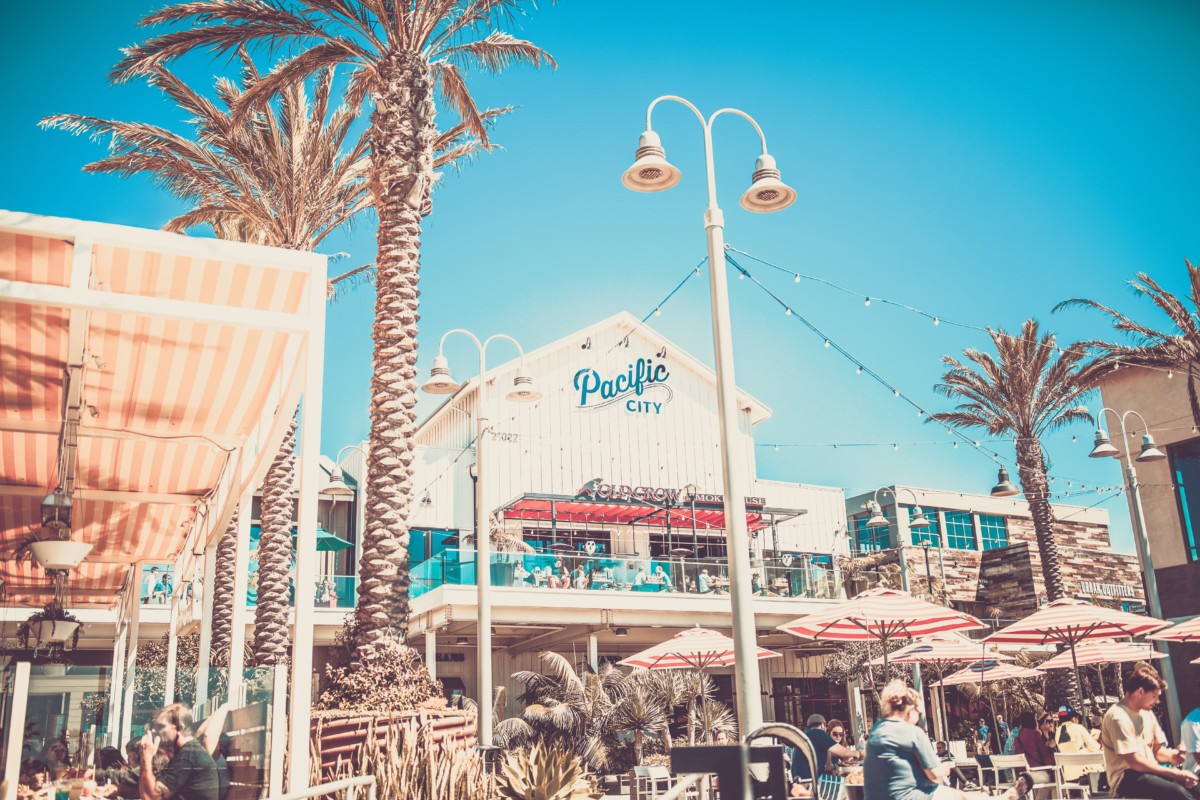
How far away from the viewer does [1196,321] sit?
25656 millimetres

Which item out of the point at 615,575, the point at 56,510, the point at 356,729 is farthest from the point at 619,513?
the point at 56,510

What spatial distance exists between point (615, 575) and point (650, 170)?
1576 cm

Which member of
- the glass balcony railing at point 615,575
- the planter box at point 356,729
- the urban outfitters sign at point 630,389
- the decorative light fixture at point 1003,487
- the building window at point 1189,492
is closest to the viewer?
the planter box at point 356,729

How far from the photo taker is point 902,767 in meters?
5.86

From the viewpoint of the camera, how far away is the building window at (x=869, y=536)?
39.5m

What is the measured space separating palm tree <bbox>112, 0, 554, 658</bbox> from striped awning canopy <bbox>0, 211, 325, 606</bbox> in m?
2.38

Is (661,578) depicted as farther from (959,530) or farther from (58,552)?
(959,530)

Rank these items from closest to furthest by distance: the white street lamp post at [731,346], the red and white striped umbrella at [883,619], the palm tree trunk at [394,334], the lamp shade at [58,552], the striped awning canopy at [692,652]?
1. the white street lamp post at [731,346]
2. the lamp shade at [58,552]
3. the palm tree trunk at [394,334]
4. the red and white striped umbrella at [883,619]
5. the striped awning canopy at [692,652]

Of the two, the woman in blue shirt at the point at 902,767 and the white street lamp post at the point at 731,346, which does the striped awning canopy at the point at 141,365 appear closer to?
the white street lamp post at the point at 731,346

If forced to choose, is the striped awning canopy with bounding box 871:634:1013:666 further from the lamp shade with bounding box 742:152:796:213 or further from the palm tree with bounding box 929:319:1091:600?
the palm tree with bounding box 929:319:1091:600

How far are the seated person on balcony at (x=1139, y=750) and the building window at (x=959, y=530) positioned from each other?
118 ft

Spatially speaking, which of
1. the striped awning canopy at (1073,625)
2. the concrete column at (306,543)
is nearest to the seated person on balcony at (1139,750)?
the concrete column at (306,543)

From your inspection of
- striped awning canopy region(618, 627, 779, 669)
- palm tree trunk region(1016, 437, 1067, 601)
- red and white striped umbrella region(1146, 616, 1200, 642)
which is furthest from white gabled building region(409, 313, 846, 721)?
red and white striped umbrella region(1146, 616, 1200, 642)

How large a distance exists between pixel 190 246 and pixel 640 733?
Result: 17.6 metres
